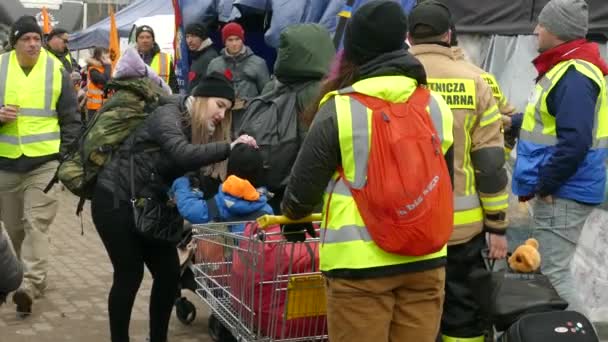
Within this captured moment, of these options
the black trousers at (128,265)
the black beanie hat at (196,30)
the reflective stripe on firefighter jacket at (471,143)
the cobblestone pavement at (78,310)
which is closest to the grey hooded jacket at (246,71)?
the black beanie hat at (196,30)

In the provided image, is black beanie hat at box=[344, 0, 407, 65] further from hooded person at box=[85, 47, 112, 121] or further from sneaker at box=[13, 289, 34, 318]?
hooded person at box=[85, 47, 112, 121]

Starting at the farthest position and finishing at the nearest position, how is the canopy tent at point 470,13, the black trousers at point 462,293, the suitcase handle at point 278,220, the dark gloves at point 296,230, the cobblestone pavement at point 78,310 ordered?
the cobblestone pavement at point 78,310 < the canopy tent at point 470,13 < the black trousers at point 462,293 < the dark gloves at point 296,230 < the suitcase handle at point 278,220

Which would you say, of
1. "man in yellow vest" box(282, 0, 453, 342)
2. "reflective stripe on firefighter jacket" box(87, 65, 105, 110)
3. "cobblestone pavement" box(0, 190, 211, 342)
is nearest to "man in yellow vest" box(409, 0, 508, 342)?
"man in yellow vest" box(282, 0, 453, 342)

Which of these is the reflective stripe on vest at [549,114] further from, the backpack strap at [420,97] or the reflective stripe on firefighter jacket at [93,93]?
the reflective stripe on firefighter jacket at [93,93]

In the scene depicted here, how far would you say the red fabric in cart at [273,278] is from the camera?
4512 mm

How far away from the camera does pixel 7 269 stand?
3.61 meters

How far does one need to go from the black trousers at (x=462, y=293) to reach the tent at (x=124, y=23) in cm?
1644

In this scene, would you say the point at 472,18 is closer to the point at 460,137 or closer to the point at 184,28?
the point at 460,137

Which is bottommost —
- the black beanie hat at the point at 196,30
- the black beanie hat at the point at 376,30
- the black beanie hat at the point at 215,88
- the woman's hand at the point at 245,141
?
the woman's hand at the point at 245,141

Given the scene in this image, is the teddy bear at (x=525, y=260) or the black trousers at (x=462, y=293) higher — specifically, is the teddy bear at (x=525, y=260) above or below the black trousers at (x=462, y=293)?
above

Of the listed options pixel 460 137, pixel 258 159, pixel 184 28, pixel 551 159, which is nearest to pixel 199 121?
pixel 258 159

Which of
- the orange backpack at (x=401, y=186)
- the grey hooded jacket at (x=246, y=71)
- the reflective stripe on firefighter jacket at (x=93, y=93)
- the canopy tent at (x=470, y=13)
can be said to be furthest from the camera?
the reflective stripe on firefighter jacket at (x=93, y=93)

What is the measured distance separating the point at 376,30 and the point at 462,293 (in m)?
1.63

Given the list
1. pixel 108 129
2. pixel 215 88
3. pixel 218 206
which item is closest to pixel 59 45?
pixel 108 129
